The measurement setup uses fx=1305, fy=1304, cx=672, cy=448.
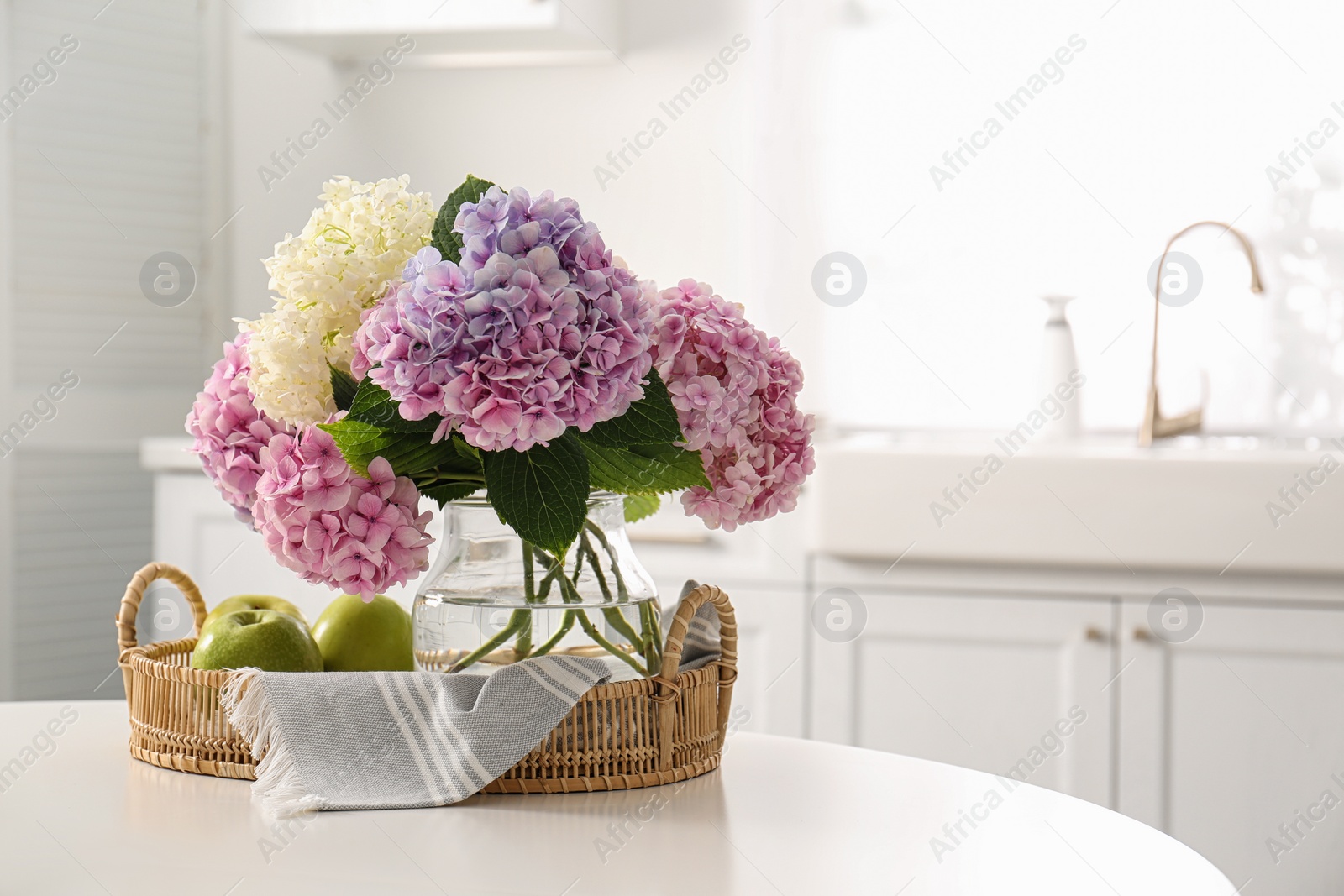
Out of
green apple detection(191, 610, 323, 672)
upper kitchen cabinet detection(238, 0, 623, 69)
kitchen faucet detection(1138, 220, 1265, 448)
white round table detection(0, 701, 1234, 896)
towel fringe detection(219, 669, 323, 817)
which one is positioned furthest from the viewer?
upper kitchen cabinet detection(238, 0, 623, 69)

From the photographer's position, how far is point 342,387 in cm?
83

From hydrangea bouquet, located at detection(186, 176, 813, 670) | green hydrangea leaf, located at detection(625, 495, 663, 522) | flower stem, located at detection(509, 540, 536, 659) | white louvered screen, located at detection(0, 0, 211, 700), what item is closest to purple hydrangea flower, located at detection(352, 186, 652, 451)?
hydrangea bouquet, located at detection(186, 176, 813, 670)

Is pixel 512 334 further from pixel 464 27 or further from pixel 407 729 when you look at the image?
pixel 464 27

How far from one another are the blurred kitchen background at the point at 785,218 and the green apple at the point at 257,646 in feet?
4.01

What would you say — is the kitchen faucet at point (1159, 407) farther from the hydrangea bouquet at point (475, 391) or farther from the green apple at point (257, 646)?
the green apple at point (257, 646)

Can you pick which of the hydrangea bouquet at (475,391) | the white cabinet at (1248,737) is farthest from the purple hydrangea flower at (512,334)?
→ the white cabinet at (1248,737)

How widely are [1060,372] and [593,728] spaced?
65.6 inches

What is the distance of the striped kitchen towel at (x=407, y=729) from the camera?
802 millimetres

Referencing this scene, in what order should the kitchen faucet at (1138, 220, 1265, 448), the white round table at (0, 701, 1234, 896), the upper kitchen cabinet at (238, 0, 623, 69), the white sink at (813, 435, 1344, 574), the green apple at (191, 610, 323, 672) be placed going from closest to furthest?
1. the white round table at (0, 701, 1234, 896)
2. the green apple at (191, 610, 323, 672)
3. the white sink at (813, 435, 1344, 574)
4. the kitchen faucet at (1138, 220, 1265, 448)
5. the upper kitchen cabinet at (238, 0, 623, 69)

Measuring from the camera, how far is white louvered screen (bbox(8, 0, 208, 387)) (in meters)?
2.43

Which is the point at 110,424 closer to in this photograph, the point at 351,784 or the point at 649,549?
the point at 649,549

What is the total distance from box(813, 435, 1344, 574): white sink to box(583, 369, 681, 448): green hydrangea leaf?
1206 mm

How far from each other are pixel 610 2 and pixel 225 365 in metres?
1.81

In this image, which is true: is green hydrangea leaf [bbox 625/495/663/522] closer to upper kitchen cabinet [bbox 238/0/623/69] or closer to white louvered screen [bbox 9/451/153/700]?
upper kitchen cabinet [bbox 238/0/623/69]
